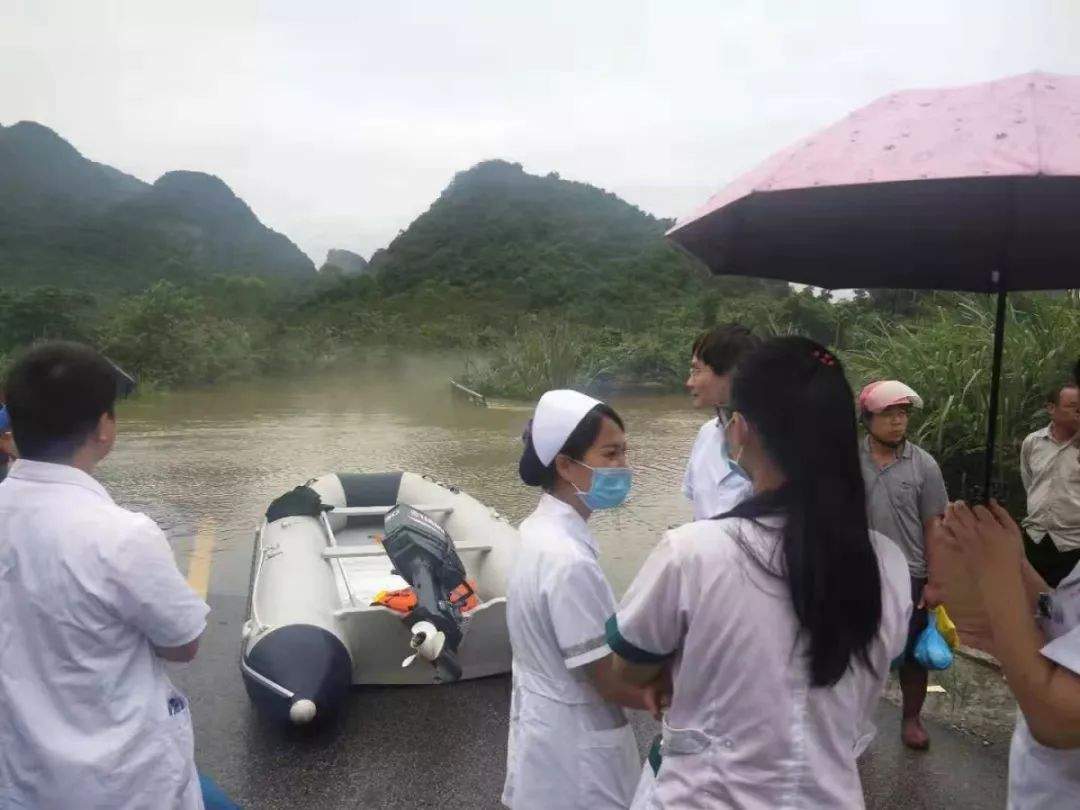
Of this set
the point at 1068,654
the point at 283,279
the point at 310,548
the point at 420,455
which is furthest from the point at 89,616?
the point at 283,279

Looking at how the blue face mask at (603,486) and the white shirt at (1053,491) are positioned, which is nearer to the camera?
the blue face mask at (603,486)

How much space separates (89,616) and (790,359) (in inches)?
57.7

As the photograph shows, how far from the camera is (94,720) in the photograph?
1.89 metres

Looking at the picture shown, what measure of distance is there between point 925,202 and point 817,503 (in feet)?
3.53

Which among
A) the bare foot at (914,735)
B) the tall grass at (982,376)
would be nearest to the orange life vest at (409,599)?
the bare foot at (914,735)

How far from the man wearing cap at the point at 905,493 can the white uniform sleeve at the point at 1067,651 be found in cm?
232

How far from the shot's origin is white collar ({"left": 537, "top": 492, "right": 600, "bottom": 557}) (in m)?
2.06

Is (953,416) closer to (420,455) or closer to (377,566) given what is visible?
(377,566)

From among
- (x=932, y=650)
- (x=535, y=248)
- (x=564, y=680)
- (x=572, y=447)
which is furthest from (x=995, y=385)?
(x=535, y=248)

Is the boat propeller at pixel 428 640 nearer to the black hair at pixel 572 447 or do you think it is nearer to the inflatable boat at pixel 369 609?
the inflatable boat at pixel 369 609

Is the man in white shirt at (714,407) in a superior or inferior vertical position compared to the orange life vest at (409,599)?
superior

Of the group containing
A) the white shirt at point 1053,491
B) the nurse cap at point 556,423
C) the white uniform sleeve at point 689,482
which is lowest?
the white shirt at point 1053,491

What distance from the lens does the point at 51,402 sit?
1.97 metres

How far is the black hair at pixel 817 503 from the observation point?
4.60ft
